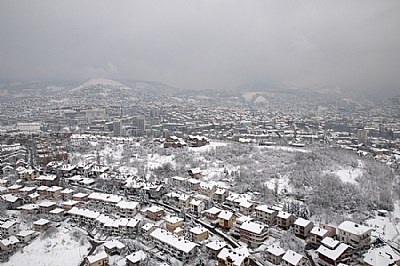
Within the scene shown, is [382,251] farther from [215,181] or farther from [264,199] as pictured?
[215,181]

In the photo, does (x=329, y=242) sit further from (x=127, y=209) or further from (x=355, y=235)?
(x=127, y=209)

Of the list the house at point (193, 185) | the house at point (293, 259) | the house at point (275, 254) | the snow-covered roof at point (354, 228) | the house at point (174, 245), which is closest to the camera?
the house at point (293, 259)

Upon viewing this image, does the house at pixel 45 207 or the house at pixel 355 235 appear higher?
the house at pixel 355 235

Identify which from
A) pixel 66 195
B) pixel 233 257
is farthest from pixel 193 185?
pixel 233 257

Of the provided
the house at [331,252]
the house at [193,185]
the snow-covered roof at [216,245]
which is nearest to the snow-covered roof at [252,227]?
the snow-covered roof at [216,245]

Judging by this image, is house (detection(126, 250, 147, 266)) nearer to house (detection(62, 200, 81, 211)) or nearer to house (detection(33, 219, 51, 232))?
house (detection(33, 219, 51, 232))

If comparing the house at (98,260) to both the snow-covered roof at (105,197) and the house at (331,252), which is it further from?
the house at (331,252)

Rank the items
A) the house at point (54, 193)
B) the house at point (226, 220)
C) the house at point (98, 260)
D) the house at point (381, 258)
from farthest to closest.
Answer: the house at point (54, 193)
the house at point (226, 220)
the house at point (98, 260)
the house at point (381, 258)

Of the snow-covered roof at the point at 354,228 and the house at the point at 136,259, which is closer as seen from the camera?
the house at the point at 136,259
